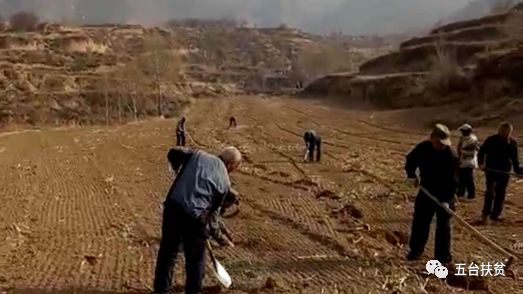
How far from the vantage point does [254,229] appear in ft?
42.4

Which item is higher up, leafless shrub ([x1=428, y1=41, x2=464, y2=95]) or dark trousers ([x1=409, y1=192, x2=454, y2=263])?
dark trousers ([x1=409, y1=192, x2=454, y2=263])

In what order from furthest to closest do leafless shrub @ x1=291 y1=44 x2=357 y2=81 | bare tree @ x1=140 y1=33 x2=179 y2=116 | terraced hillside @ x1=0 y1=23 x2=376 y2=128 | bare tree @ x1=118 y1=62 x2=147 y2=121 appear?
leafless shrub @ x1=291 y1=44 x2=357 y2=81
bare tree @ x1=140 y1=33 x2=179 y2=116
bare tree @ x1=118 y1=62 x2=147 y2=121
terraced hillside @ x1=0 y1=23 x2=376 y2=128

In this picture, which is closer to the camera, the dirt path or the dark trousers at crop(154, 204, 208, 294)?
the dark trousers at crop(154, 204, 208, 294)

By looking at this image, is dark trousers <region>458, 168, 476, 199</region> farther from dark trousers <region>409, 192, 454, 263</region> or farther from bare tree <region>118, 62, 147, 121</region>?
bare tree <region>118, 62, 147, 121</region>

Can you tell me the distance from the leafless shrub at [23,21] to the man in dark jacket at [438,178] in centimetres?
10460

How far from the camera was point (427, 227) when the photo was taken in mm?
9531

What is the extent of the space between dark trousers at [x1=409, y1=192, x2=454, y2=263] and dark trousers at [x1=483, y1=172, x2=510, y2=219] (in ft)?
10.1

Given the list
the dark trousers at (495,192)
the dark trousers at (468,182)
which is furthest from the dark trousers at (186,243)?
the dark trousers at (468,182)

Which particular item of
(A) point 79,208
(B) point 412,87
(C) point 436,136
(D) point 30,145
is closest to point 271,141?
(D) point 30,145

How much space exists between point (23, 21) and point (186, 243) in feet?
386

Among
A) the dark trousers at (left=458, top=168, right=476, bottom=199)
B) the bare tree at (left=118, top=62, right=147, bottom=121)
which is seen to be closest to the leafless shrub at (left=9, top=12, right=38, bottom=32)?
the bare tree at (left=118, top=62, right=147, bottom=121)

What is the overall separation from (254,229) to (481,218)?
378 centimetres

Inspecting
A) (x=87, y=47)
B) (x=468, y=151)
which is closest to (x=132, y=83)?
(x=87, y=47)

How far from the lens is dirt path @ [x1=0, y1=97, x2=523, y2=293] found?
368 inches
